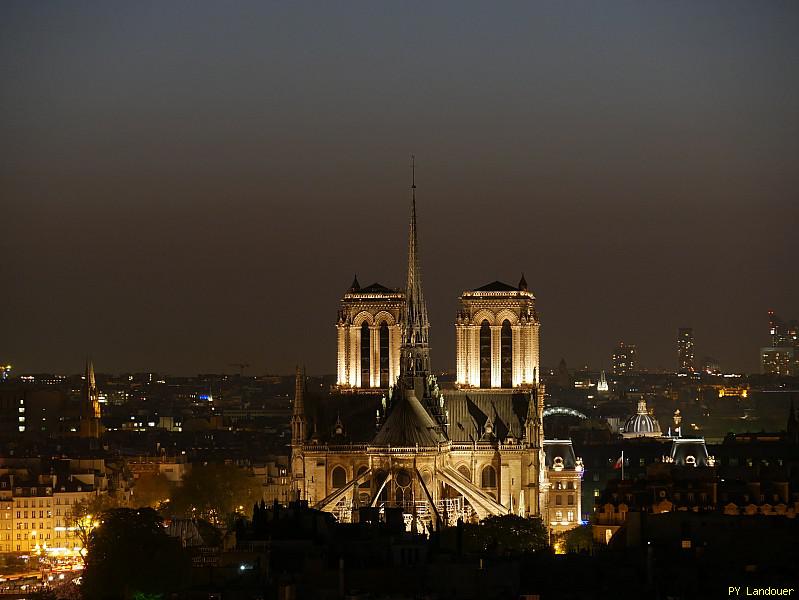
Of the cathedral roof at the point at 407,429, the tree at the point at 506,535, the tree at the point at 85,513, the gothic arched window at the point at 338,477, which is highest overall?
the cathedral roof at the point at 407,429

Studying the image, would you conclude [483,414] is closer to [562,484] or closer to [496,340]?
[496,340]

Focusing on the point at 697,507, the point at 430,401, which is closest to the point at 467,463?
the point at 430,401

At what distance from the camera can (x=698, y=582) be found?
113375mm

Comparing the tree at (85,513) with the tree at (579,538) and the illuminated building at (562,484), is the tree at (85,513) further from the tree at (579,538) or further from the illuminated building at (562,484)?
the tree at (579,538)

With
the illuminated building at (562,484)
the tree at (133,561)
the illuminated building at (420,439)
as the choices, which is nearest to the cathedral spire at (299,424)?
the illuminated building at (420,439)

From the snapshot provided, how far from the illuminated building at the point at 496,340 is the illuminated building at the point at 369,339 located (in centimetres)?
417

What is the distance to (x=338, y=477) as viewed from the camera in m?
180

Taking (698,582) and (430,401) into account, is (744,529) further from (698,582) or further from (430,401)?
(430,401)

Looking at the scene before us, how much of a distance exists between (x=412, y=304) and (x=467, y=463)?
9573 mm

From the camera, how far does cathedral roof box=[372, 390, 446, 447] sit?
572 feet

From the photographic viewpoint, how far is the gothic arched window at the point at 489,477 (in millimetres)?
180125

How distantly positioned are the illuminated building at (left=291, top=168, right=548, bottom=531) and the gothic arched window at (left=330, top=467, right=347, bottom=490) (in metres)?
0.05

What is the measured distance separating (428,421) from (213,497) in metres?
18.5

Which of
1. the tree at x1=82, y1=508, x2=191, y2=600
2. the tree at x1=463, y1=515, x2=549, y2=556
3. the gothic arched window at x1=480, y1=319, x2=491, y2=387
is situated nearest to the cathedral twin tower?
the gothic arched window at x1=480, y1=319, x2=491, y2=387
